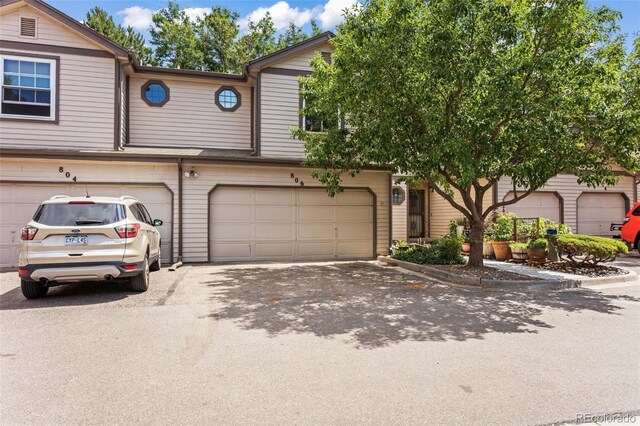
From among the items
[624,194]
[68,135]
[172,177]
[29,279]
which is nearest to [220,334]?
[29,279]

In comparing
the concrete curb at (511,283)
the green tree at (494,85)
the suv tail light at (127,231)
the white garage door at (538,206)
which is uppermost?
the green tree at (494,85)

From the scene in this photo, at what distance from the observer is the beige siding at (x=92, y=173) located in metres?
9.91

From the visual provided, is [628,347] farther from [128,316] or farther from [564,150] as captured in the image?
[128,316]

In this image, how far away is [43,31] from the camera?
11000 millimetres

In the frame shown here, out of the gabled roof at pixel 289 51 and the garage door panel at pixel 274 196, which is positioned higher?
the gabled roof at pixel 289 51

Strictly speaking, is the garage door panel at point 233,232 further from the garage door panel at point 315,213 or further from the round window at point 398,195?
the round window at point 398,195

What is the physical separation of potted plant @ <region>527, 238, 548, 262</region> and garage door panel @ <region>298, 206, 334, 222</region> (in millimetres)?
5834

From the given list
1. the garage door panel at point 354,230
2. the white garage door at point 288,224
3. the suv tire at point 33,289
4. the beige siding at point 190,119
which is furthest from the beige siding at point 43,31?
the garage door panel at point 354,230

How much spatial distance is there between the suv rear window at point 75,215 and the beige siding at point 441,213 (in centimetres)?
1315

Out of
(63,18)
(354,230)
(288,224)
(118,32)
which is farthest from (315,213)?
(118,32)

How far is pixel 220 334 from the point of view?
4.68m

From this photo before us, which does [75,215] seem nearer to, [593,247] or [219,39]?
[593,247]

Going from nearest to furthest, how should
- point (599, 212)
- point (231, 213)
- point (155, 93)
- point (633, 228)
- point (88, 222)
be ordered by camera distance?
point (88, 222) < point (231, 213) < point (155, 93) < point (633, 228) < point (599, 212)

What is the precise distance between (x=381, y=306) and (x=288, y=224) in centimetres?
617
